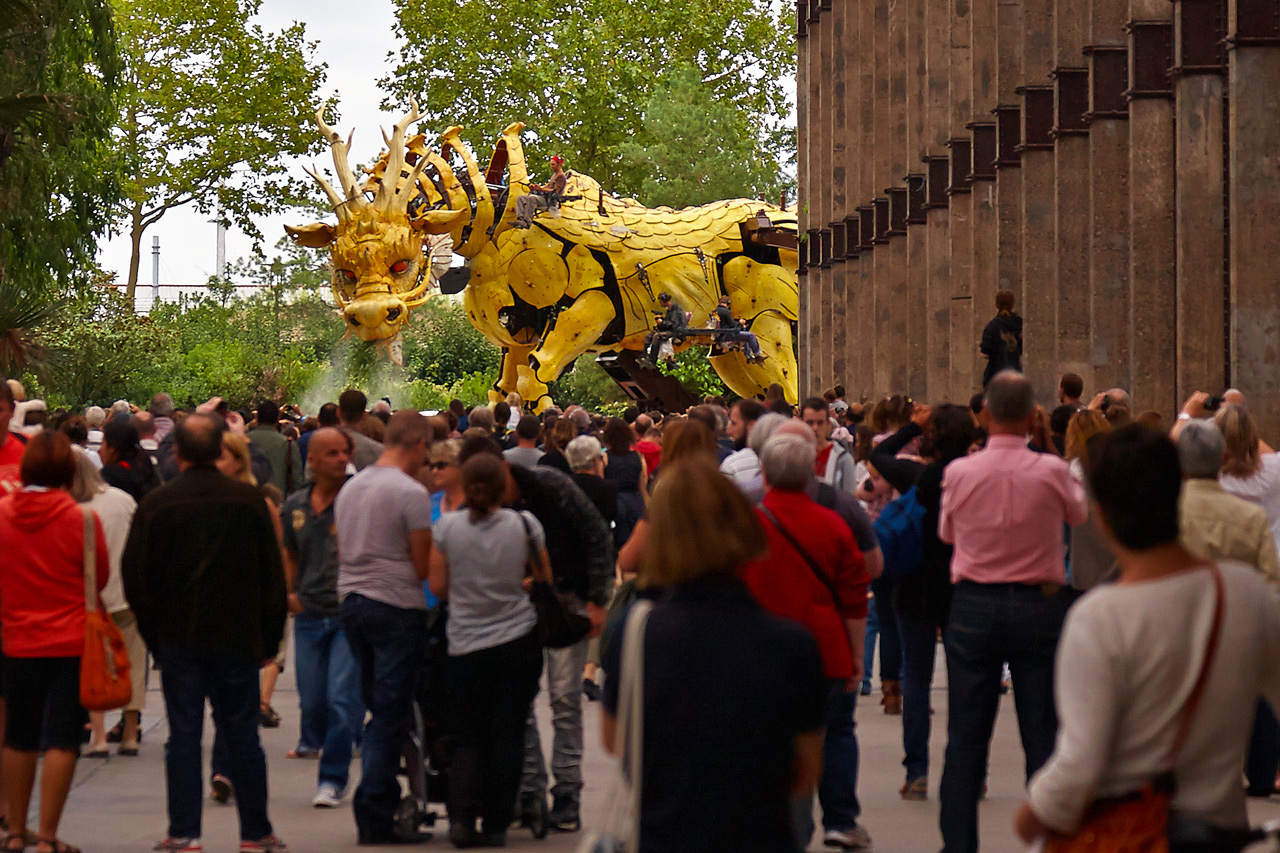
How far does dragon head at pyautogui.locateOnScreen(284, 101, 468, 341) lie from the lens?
33469 mm

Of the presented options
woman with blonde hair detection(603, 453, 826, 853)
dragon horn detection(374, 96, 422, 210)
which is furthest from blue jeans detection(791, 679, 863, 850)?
dragon horn detection(374, 96, 422, 210)

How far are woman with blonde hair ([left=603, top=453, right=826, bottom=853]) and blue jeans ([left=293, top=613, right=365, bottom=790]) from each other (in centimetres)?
530

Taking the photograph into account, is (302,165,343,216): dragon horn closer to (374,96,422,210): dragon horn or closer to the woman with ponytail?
(374,96,422,210): dragon horn

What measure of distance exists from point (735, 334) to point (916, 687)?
27469mm

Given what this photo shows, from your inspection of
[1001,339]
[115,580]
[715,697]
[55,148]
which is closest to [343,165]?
[55,148]

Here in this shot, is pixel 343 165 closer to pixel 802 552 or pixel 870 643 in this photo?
pixel 870 643

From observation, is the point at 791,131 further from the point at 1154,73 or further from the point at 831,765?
the point at 831,765

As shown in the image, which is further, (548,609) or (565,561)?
(565,561)

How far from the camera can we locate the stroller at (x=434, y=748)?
9.16m

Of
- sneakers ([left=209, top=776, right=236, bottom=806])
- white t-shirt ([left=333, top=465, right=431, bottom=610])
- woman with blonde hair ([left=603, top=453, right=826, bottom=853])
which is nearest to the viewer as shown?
woman with blonde hair ([left=603, top=453, right=826, bottom=853])

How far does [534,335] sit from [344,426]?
905 inches

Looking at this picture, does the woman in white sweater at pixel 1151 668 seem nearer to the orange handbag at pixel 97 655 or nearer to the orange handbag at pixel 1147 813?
the orange handbag at pixel 1147 813

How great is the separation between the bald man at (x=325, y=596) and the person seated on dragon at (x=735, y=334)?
89.2ft

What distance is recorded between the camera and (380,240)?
33.5 m
